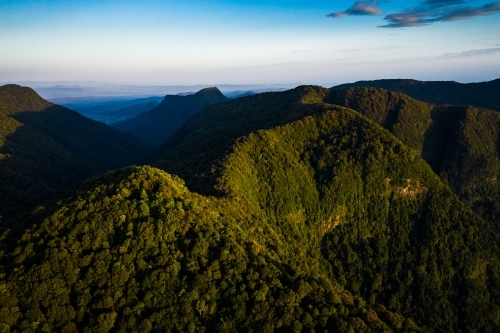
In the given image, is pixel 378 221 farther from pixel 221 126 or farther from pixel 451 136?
pixel 451 136

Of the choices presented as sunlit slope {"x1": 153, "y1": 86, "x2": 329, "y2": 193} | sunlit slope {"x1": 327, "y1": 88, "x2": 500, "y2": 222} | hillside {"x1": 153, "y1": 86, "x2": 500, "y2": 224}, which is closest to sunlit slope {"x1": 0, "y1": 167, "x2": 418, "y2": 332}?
Answer: sunlit slope {"x1": 153, "y1": 86, "x2": 329, "y2": 193}

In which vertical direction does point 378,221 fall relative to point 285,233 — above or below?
below

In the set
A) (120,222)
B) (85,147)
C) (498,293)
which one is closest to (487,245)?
(498,293)

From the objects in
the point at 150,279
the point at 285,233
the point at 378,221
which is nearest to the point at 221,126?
the point at 285,233

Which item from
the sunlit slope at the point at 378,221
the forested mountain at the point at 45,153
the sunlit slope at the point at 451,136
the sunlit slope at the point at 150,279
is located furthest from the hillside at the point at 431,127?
the sunlit slope at the point at 150,279

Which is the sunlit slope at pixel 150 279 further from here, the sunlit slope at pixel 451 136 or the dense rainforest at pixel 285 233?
the sunlit slope at pixel 451 136

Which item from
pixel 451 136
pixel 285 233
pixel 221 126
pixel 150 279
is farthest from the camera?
pixel 451 136
